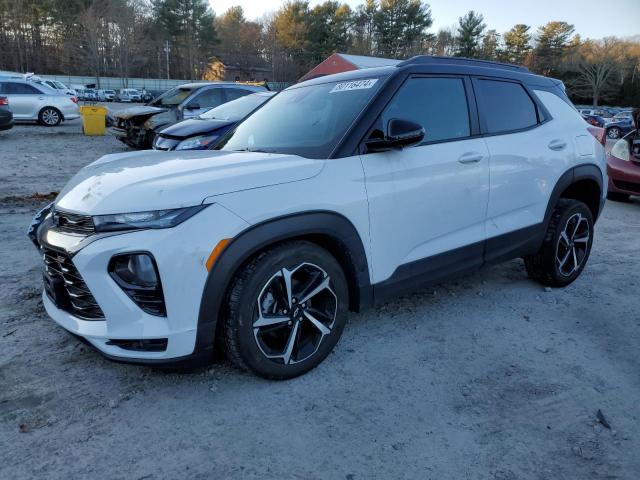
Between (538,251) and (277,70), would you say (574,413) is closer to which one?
(538,251)

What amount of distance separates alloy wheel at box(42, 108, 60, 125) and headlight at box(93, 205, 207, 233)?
18303 millimetres

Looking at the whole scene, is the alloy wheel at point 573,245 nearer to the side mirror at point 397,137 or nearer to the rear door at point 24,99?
the side mirror at point 397,137

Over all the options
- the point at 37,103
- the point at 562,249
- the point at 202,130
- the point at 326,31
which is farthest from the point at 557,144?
the point at 326,31

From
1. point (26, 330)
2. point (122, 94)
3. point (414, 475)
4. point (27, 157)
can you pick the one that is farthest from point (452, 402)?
point (122, 94)

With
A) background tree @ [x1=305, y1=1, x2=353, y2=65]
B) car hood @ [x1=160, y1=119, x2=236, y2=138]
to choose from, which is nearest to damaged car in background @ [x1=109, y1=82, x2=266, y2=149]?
car hood @ [x1=160, y1=119, x2=236, y2=138]

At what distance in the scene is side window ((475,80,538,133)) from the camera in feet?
11.1

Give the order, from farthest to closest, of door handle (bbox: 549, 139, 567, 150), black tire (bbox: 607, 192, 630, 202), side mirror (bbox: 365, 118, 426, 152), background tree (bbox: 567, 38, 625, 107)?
background tree (bbox: 567, 38, 625, 107), black tire (bbox: 607, 192, 630, 202), door handle (bbox: 549, 139, 567, 150), side mirror (bbox: 365, 118, 426, 152)

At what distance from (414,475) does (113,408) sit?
1.49 meters

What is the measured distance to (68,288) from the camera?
2328mm

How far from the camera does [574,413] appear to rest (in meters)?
2.40

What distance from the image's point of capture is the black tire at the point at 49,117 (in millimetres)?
17266

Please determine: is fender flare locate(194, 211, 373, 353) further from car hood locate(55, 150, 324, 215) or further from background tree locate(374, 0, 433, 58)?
background tree locate(374, 0, 433, 58)

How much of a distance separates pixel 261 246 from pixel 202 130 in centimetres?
561

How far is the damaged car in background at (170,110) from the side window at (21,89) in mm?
7694
